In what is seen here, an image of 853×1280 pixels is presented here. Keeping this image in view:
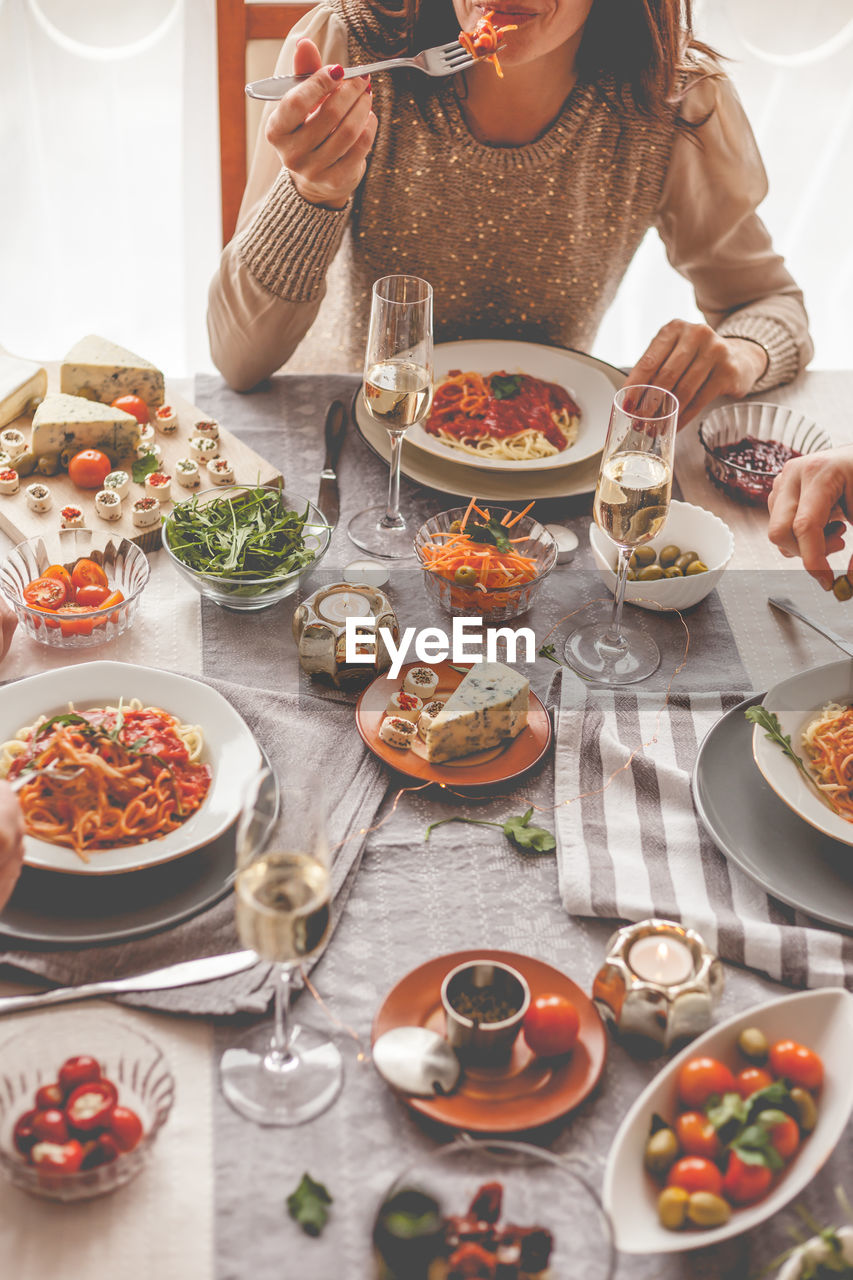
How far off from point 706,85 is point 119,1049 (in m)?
2.27

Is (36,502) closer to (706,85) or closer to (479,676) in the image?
(479,676)

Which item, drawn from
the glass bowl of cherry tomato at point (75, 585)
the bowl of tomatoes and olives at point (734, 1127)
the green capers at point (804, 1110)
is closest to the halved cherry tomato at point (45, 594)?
the glass bowl of cherry tomato at point (75, 585)

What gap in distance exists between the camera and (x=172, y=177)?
15.1 ft

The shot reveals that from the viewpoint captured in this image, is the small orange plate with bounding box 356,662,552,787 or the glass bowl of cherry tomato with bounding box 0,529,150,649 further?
the glass bowl of cherry tomato with bounding box 0,529,150,649

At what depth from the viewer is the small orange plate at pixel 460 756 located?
4.74 ft

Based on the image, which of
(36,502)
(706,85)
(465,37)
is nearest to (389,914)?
(36,502)

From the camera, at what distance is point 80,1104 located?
100 cm

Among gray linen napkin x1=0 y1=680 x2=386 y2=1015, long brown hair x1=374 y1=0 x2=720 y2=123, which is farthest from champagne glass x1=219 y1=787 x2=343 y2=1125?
long brown hair x1=374 y1=0 x2=720 y2=123

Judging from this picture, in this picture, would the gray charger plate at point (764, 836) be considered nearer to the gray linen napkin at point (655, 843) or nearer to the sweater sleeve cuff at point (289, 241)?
the gray linen napkin at point (655, 843)

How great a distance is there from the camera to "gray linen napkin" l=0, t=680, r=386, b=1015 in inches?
46.1

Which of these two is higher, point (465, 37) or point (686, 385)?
point (465, 37)

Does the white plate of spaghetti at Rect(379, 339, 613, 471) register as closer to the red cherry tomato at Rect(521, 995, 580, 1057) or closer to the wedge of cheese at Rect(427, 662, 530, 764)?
the wedge of cheese at Rect(427, 662, 530, 764)

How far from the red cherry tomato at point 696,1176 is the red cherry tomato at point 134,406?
1.62 meters

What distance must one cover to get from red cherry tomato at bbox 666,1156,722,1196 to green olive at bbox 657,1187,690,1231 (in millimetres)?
16
